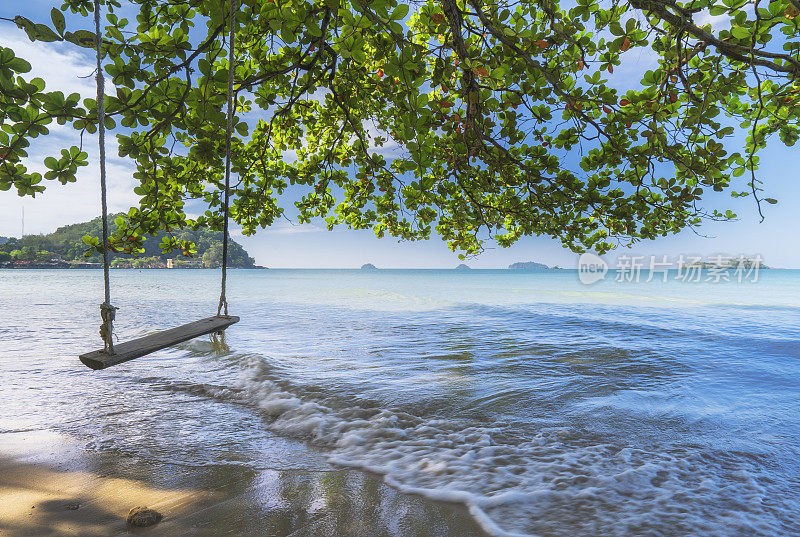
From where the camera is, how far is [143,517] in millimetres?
2443

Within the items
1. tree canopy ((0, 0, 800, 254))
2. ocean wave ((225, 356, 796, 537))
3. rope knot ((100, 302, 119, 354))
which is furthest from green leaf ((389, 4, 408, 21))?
ocean wave ((225, 356, 796, 537))

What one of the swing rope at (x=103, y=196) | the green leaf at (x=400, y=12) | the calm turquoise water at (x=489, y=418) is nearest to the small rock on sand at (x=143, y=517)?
the calm turquoise water at (x=489, y=418)

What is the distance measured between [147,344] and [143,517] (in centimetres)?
118

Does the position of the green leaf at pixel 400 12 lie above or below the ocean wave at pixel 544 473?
above

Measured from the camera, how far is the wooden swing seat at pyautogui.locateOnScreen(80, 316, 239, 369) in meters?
2.70

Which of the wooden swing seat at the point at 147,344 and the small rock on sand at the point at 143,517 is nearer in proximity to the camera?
the small rock on sand at the point at 143,517

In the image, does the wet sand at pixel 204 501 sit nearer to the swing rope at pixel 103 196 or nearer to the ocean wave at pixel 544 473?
the ocean wave at pixel 544 473

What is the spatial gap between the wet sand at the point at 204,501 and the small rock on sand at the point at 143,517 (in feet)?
0.13

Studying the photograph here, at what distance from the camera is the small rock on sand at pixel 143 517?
242 cm

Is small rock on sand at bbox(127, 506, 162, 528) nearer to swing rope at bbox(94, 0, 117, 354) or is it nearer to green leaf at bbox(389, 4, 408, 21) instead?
swing rope at bbox(94, 0, 117, 354)

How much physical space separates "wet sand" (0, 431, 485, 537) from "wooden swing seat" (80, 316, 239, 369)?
36.2 inches

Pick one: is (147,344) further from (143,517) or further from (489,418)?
(489,418)

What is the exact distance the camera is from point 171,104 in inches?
131

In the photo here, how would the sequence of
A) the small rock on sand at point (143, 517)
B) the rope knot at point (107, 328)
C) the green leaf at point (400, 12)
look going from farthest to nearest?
the rope knot at point (107, 328) → the small rock on sand at point (143, 517) → the green leaf at point (400, 12)
